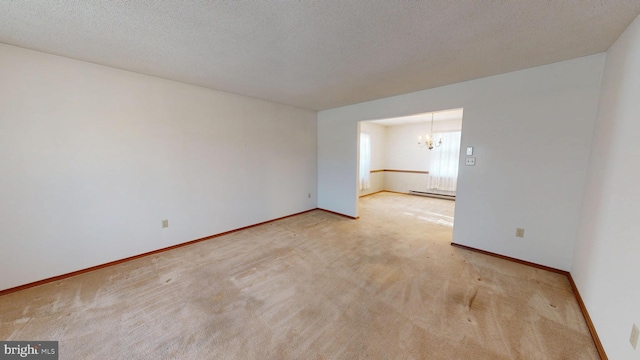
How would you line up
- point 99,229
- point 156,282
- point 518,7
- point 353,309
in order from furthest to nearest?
1. point 99,229
2. point 156,282
3. point 353,309
4. point 518,7

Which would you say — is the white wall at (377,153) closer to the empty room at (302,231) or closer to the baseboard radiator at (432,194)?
the baseboard radiator at (432,194)

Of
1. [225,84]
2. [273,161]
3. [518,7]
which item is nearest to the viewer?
[518,7]

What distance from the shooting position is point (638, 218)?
1.26 metres

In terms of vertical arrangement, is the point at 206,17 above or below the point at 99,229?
above

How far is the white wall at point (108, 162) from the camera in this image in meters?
2.07

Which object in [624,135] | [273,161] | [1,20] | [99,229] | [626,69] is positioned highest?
[1,20]

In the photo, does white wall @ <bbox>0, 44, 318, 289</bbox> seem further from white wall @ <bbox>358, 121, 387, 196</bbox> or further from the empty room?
Answer: white wall @ <bbox>358, 121, 387, 196</bbox>

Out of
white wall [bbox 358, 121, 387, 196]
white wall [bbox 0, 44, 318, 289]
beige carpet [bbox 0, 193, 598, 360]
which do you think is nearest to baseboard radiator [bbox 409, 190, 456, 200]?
white wall [bbox 358, 121, 387, 196]

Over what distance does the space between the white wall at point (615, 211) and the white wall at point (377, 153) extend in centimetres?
492

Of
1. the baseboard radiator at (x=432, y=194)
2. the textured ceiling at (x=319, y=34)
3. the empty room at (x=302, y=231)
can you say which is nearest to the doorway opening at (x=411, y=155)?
the baseboard radiator at (x=432, y=194)

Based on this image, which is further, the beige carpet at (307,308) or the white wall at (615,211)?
the beige carpet at (307,308)

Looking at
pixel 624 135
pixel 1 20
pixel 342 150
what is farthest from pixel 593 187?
pixel 1 20

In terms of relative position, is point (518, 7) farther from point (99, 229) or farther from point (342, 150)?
point (99, 229)

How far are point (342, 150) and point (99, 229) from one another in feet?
12.7
